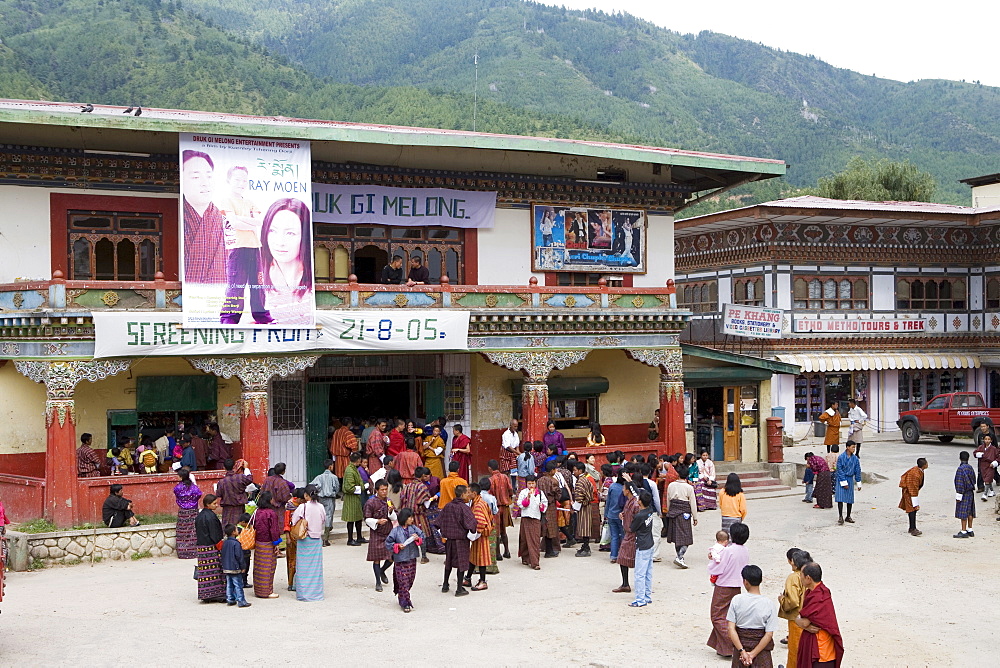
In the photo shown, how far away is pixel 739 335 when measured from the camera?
32.4 metres

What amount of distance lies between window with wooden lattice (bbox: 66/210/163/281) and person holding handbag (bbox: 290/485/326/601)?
8661mm

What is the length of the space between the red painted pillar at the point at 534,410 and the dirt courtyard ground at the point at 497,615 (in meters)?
4.41

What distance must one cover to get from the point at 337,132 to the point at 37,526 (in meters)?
8.88

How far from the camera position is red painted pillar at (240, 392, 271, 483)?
61.4 feet

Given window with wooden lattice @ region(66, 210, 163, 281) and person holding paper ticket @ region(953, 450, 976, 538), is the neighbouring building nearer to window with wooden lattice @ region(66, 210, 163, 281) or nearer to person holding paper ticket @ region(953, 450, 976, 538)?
person holding paper ticket @ region(953, 450, 976, 538)

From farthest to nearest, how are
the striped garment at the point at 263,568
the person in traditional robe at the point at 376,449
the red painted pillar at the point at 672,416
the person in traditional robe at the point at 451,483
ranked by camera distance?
the red painted pillar at the point at 672,416 → the person in traditional robe at the point at 376,449 → the person in traditional robe at the point at 451,483 → the striped garment at the point at 263,568

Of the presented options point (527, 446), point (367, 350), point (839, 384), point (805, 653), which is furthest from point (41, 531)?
point (839, 384)

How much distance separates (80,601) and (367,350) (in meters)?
7.72

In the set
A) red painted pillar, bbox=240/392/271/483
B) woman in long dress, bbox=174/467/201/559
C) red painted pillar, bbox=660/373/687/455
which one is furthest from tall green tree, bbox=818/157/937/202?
woman in long dress, bbox=174/467/201/559

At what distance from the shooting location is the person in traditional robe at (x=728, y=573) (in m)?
10.8

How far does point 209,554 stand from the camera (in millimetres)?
13234

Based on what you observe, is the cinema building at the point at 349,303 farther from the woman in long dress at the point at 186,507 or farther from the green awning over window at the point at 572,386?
the woman in long dress at the point at 186,507

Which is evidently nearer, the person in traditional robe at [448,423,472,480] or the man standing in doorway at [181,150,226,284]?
the man standing in doorway at [181,150,226,284]

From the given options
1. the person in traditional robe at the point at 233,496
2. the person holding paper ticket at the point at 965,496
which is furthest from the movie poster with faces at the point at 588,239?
the person in traditional robe at the point at 233,496
